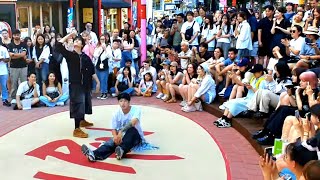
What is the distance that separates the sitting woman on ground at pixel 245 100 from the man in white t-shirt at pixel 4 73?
4831 millimetres

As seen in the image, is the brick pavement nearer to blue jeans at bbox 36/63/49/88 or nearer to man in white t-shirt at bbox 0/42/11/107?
man in white t-shirt at bbox 0/42/11/107

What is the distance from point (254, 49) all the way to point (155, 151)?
5.12 meters

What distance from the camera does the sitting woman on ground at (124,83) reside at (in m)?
11.0

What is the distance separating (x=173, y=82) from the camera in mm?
10398

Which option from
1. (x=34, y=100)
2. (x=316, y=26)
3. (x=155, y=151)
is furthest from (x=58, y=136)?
(x=316, y=26)

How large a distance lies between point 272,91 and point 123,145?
2.53m

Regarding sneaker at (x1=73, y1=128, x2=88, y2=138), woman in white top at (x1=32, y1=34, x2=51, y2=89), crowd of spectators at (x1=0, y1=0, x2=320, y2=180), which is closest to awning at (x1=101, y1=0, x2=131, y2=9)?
crowd of spectators at (x1=0, y1=0, x2=320, y2=180)

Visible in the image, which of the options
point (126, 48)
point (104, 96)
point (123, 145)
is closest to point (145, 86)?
point (104, 96)

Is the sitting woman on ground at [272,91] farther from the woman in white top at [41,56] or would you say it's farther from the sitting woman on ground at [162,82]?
the woman in white top at [41,56]

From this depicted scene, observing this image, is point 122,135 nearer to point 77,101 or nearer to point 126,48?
point 77,101

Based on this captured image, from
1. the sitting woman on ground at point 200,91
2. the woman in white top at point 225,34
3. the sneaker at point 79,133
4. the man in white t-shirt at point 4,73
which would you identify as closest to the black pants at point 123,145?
the sneaker at point 79,133

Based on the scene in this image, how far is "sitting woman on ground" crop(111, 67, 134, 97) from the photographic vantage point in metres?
11.0

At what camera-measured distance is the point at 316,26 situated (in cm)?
822

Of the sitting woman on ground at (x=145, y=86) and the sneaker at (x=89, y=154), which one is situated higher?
the sitting woman on ground at (x=145, y=86)
